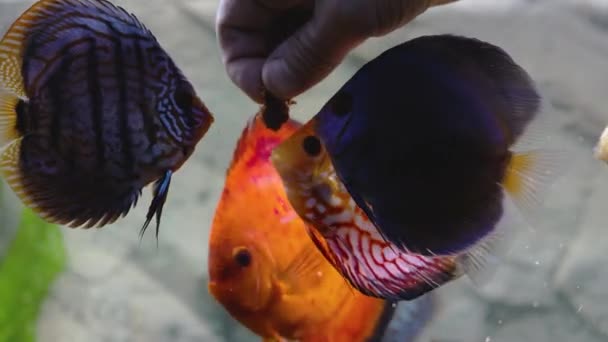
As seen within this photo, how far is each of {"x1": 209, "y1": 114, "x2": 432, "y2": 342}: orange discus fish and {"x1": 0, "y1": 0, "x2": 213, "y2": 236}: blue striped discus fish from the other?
0.77 ft

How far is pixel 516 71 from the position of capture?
69cm

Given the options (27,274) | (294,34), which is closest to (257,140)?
(294,34)

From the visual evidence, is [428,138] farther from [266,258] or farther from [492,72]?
[266,258]

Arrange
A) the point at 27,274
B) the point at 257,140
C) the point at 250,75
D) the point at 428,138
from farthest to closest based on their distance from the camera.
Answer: the point at 27,274 → the point at 257,140 → the point at 250,75 → the point at 428,138

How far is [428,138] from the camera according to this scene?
648mm

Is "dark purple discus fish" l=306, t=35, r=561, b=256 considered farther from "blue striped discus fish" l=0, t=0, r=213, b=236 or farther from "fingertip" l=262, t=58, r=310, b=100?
"blue striped discus fish" l=0, t=0, r=213, b=236

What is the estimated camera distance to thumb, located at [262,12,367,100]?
0.69 metres

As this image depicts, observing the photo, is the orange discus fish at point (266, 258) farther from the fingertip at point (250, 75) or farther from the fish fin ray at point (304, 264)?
the fingertip at point (250, 75)

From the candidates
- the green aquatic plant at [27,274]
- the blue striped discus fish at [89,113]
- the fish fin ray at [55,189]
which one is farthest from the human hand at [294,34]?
the green aquatic plant at [27,274]

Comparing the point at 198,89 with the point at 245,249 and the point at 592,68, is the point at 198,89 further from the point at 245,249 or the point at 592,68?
the point at 592,68

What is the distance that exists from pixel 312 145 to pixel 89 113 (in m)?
0.24

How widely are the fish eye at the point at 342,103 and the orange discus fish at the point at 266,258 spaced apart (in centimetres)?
28

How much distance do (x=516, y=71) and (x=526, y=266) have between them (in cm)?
85

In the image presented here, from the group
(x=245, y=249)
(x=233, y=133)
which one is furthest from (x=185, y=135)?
(x=233, y=133)
